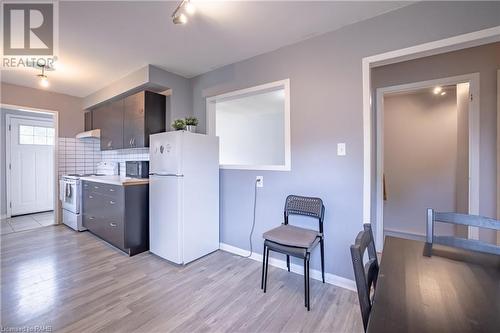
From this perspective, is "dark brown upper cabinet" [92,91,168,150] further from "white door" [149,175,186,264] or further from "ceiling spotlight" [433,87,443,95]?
"ceiling spotlight" [433,87,443,95]

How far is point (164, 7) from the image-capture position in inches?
71.4

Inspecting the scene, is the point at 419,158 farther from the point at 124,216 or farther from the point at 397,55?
the point at 124,216

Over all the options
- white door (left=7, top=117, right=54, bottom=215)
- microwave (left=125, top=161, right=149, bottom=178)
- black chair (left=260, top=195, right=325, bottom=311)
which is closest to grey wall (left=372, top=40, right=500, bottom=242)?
black chair (left=260, top=195, right=325, bottom=311)

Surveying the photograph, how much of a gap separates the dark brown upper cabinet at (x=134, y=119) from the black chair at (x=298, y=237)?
2182 mm

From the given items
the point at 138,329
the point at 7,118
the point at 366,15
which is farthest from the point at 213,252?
the point at 7,118

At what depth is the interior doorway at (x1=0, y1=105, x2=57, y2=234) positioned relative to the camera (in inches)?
172

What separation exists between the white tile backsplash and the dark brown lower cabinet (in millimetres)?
860

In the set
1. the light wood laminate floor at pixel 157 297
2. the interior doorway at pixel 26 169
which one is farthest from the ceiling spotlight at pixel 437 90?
the interior doorway at pixel 26 169

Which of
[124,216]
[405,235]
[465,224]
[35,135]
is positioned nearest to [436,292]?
[465,224]

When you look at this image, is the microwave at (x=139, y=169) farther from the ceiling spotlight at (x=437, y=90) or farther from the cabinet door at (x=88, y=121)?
the ceiling spotlight at (x=437, y=90)

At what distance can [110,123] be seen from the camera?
3.73m

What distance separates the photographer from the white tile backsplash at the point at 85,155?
397 centimetres

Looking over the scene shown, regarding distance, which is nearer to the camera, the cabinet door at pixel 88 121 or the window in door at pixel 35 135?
the cabinet door at pixel 88 121

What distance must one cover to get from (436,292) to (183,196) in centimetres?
216
